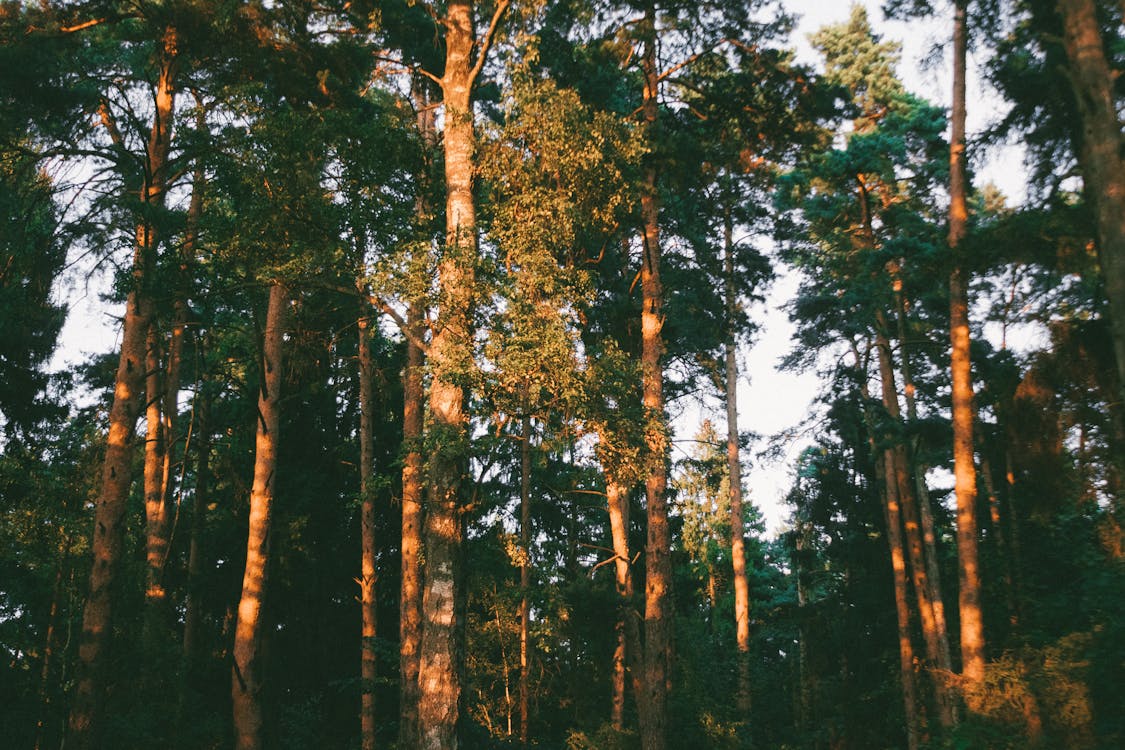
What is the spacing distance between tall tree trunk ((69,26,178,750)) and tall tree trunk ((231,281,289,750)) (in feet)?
5.80

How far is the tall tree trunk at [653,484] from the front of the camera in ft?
39.0

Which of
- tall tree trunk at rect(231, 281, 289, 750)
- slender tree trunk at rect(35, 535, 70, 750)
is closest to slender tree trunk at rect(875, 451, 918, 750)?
tall tree trunk at rect(231, 281, 289, 750)

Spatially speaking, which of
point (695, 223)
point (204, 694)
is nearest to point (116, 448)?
point (204, 694)

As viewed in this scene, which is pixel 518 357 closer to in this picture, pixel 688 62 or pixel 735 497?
pixel 688 62

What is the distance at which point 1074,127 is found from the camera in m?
12.9

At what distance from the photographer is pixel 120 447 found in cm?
1095

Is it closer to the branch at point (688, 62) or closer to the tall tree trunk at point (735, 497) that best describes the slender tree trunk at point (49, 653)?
the tall tree trunk at point (735, 497)

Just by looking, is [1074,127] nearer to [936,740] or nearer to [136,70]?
[936,740]

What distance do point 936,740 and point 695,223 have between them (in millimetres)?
11581

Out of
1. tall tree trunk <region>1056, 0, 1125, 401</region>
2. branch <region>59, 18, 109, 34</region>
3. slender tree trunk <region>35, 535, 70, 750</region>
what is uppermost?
branch <region>59, 18, 109, 34</region>

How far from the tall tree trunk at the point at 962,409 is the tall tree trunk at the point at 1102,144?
12.7 feet

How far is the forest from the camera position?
30.1 feet

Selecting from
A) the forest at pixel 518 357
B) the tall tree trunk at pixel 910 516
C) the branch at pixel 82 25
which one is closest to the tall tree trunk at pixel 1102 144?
the forest at pixel 518 357

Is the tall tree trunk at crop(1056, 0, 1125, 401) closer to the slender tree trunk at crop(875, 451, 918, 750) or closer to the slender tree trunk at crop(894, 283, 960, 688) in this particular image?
the slender tree trunk at crop(894, 283, 960, 688)
